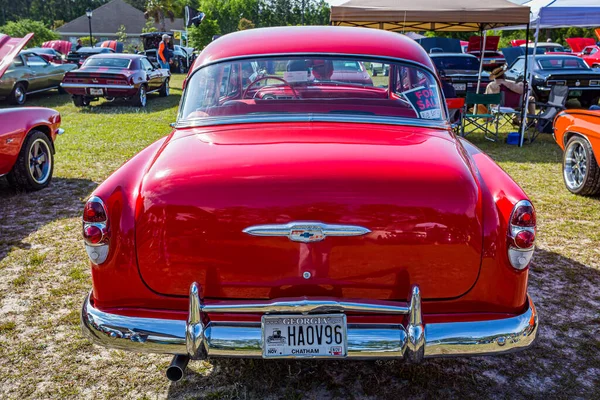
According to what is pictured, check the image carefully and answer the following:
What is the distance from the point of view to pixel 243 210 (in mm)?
2459

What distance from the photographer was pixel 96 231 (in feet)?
8.55

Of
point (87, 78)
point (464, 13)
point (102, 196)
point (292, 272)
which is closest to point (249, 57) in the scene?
point (102, 196)

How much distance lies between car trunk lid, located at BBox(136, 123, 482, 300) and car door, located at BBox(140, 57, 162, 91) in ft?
45.5

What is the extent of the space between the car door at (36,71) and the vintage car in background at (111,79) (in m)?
1.99

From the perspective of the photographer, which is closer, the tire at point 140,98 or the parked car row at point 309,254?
the parked car row at point 309,254

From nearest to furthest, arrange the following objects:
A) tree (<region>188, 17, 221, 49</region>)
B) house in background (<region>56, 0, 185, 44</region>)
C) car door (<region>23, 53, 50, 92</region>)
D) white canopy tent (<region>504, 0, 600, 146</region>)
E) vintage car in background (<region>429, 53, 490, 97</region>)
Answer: white canopy tent (<region>504, 0, 600, 146</region>) < vintage car in background (<region>429, 53, 490, 97</region>) < car door (<region>23, 53, 50, 92</region>) < tree (<region>188, 17, 221, 49</region>) < house in background (<region>56, 0, 185, 44</region>)

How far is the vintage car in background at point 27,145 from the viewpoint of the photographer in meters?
6.02

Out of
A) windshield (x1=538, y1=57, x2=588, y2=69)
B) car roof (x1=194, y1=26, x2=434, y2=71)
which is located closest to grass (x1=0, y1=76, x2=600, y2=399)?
car roof (x1=194, y1=26, x2=434, y2=71)

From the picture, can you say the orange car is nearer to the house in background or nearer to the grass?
the grass

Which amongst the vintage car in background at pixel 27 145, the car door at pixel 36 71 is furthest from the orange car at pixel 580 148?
the car door at pixel 36 71

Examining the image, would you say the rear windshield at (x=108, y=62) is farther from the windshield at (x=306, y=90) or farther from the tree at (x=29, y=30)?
the tree at (x=29, y=30)

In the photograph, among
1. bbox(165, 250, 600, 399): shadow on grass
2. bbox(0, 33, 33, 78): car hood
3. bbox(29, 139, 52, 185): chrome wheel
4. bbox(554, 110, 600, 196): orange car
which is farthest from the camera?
bbox(29, 139, 52, 185): chrome wheel

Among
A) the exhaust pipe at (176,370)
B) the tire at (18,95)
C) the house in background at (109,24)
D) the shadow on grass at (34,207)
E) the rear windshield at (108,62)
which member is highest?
the house in background at (109,24)

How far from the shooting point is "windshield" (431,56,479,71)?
46.8 ft
